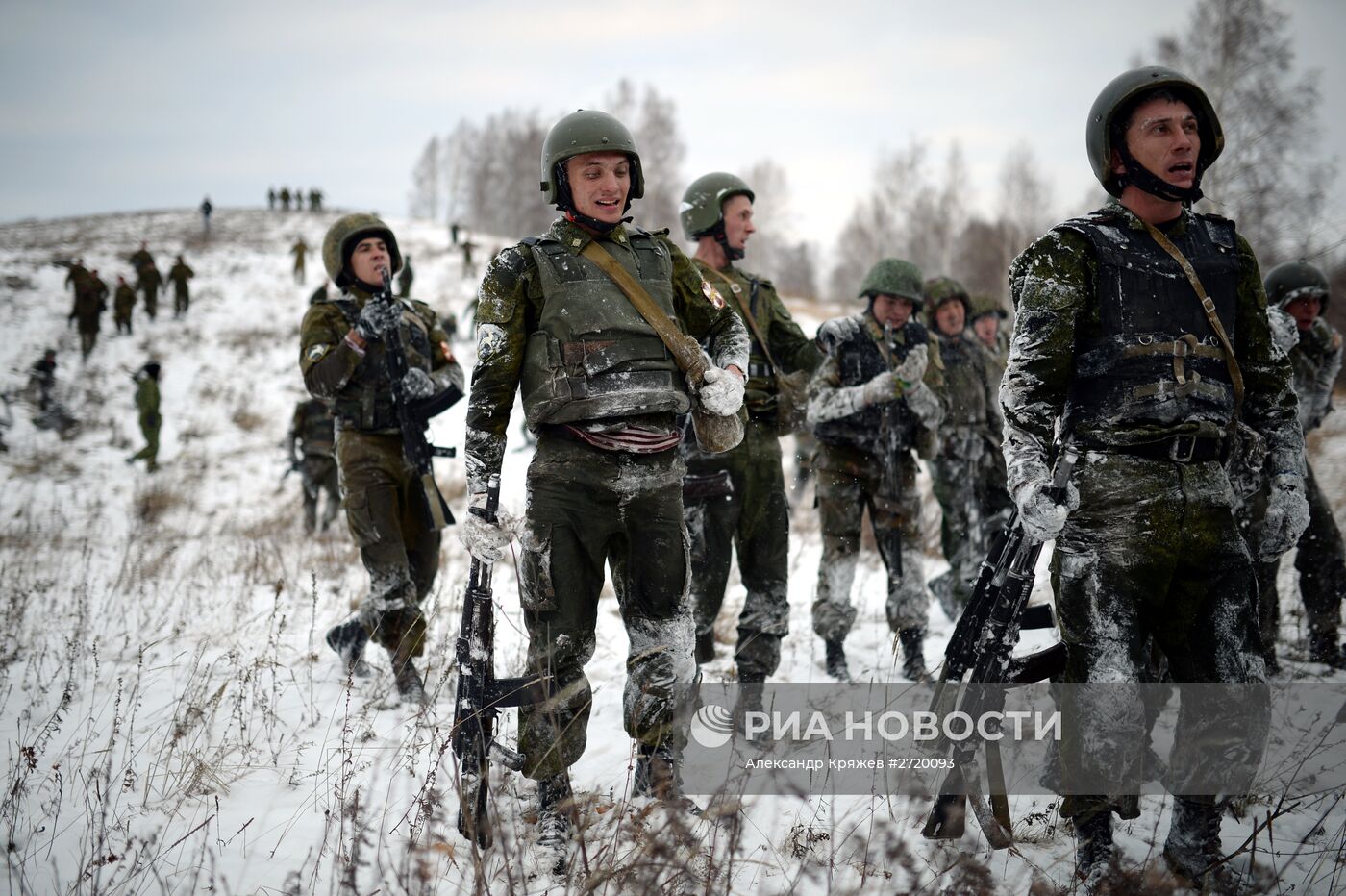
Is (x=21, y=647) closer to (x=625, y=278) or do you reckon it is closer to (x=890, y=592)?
Answer: (x=625, y=278)

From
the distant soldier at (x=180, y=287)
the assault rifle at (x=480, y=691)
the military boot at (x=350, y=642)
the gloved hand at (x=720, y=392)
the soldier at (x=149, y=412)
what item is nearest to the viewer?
the assault rifle at (x=480, y=691)

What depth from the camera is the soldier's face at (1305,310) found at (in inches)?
195

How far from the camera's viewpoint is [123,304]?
23094 mm

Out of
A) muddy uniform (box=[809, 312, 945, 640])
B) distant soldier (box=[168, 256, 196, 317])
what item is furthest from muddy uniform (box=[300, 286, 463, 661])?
distant soldier (box=[168, 256, 196, 317])

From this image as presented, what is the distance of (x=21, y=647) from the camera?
4629mm

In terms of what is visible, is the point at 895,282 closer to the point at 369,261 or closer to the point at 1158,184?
the point at 1158,184

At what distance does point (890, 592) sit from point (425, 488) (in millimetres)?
Result: 2867

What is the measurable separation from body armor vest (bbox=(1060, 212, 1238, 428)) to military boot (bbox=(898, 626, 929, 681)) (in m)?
2.45

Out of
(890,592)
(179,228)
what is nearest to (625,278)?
(890,592)

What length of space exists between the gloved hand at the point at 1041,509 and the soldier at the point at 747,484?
1670mm

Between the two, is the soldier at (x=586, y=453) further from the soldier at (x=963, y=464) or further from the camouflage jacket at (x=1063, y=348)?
the soldier at (x=963, y=464)

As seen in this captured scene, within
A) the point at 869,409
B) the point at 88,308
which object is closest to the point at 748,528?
the point at 869,409

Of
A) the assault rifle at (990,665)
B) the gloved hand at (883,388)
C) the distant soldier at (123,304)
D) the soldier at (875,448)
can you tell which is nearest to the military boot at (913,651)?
the soldier at (875,448)

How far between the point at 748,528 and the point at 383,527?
198 centimetres
